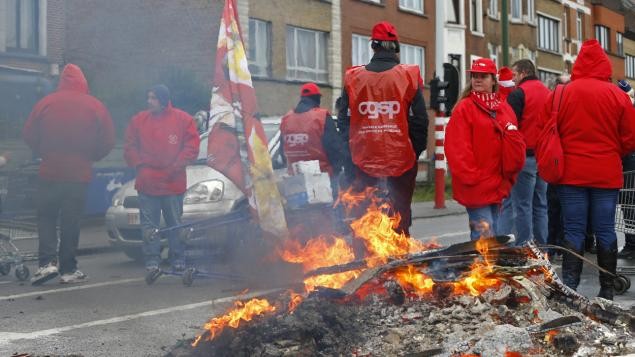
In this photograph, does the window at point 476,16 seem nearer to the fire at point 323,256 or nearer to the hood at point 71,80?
the hood at point 71,80

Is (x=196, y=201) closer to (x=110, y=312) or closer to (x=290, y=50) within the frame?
(x=110, y=312)

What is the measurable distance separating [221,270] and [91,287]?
4.18 feet

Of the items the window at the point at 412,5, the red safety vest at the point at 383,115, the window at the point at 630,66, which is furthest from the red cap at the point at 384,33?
→ the window at the point at 630,66

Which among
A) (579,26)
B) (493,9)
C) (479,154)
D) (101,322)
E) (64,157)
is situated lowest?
(101,322)

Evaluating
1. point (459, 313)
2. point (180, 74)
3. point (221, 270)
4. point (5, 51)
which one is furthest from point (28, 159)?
point (5, 51)

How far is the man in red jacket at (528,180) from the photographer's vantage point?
861 cm

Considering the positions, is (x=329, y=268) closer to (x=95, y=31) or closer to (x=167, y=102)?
(x=167, y=102)

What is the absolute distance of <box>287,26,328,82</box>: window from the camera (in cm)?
2620

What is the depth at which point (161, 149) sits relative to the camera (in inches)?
346

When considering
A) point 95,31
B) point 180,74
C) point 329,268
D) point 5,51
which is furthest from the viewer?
point 5,51

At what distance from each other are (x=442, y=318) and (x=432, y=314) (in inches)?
2.7

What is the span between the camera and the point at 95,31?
11.6m

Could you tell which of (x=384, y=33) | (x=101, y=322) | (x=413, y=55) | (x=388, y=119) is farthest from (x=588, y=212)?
(x=413, y=55)

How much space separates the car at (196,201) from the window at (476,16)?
1119 inches
